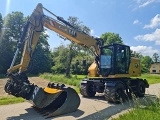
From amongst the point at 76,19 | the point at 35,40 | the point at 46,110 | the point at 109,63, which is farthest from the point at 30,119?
the point at 76,19

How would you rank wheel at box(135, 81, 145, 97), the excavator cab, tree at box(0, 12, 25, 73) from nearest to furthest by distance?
the excavator cab → wheel at box(135, 81, 145, 97) → tree at box(0, 12, 25, 73)

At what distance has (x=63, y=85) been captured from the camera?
948 cm

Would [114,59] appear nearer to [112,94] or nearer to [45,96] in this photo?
[112,94]

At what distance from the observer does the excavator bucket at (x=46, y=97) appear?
28.0ft

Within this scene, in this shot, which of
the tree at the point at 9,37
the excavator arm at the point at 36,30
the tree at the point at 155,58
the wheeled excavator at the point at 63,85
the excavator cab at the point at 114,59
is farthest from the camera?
the tree at the point at 155,58

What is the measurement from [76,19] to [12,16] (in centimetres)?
2512

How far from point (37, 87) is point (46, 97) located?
522 millimetres

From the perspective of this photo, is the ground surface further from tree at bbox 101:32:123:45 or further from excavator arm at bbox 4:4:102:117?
tree at bbox 101:32:123:45

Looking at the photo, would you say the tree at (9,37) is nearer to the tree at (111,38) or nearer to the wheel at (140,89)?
the tree at (111,38)

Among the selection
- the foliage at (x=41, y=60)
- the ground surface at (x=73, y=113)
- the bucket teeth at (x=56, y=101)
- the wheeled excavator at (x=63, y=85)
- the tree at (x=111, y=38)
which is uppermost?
the tree at (x=111, y=38)

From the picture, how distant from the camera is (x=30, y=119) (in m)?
8.12

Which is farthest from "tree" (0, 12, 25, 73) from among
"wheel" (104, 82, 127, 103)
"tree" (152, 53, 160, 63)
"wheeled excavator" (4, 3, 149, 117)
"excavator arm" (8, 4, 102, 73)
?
"tree" (152, 53, 160, 63)

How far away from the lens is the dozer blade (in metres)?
8.57

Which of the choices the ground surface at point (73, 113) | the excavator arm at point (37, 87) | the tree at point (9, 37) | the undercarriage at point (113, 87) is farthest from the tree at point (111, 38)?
the ground surface at point (73, 113)
